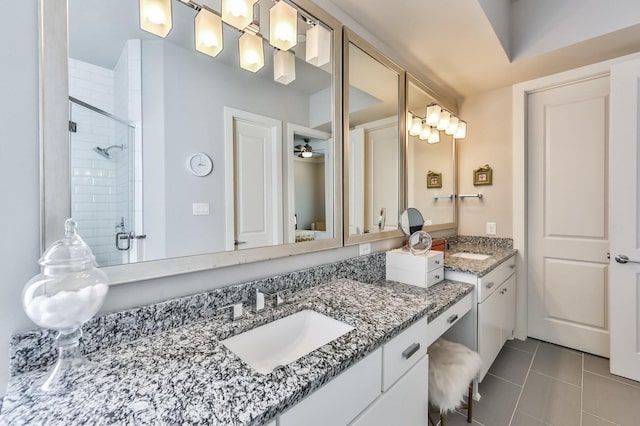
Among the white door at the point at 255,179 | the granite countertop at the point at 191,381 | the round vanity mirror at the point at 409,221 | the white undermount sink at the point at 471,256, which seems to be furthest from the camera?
the white undermount sink at the point at 471,256

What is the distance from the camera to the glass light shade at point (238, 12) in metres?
1.08

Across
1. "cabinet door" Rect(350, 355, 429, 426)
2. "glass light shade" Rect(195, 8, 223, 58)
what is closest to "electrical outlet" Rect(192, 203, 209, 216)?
"glass light shade" Rect(195, 8, 223, 58)

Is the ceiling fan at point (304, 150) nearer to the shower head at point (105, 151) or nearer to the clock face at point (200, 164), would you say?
the clock face at point (200, 164)

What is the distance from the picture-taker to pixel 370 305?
3.71 ft

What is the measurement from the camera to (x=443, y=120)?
2.43m

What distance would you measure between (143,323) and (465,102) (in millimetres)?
3168

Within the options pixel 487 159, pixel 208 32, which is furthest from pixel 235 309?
pixel 487 159

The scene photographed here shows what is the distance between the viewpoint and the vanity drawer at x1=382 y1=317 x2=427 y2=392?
93 cm

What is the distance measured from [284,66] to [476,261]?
1.76 meters

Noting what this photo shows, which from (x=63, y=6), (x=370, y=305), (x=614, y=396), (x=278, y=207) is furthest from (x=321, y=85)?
(x=614, y=396)

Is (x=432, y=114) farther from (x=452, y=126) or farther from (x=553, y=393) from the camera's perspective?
(x=553, y=393)

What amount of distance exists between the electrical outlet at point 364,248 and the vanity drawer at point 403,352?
0.61 meters


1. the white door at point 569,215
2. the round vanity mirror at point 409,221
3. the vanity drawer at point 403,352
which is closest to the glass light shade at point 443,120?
the white door at point 569,215

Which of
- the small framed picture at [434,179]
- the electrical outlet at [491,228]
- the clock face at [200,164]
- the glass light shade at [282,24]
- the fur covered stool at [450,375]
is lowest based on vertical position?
the fur covered stool at [450,375]
